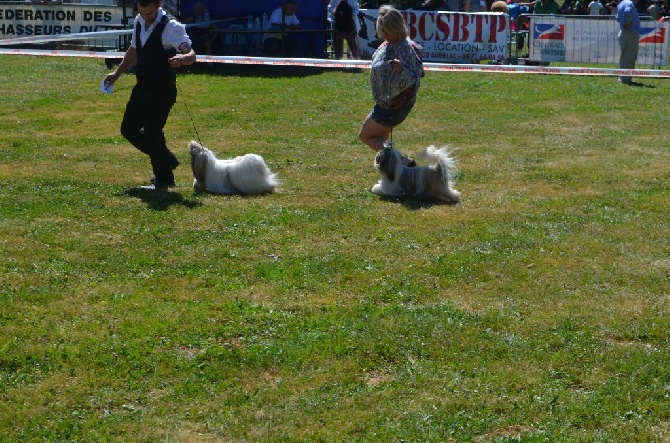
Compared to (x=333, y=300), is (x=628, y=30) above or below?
above

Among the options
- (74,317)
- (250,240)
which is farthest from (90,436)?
(250,240)

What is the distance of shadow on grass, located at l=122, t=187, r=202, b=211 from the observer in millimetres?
8883

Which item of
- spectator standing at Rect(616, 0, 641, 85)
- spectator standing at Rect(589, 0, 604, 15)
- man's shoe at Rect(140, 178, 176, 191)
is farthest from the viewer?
spectator standing at Rect(589, 0, 604, 15)

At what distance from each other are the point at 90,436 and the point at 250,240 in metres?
3.35

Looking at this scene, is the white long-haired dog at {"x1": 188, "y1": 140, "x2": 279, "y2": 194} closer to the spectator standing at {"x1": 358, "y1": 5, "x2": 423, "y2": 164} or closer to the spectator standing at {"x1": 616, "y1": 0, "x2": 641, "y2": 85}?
the spectator standing at {"x1": 358, "y1": 5, "x2": 423, "y2": 164}

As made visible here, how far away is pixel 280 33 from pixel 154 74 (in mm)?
12746

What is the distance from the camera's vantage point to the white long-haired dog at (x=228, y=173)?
929cm

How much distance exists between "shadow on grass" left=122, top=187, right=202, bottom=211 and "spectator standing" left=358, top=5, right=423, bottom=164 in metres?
1.90

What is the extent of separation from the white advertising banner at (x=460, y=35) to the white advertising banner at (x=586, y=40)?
79 centimetres

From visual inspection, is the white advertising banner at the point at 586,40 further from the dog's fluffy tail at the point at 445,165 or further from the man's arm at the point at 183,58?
the man's arm at the point at 183,58

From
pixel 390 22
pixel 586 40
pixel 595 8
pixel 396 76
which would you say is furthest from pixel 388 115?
pixel 595 8

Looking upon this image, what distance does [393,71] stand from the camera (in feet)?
30.2

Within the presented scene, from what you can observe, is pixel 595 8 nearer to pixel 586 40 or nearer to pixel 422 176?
pixel 586 40

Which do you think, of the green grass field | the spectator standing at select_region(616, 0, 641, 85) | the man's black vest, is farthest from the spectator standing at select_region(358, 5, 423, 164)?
the spectator standing at select_region(616, 0, 641, 85)
